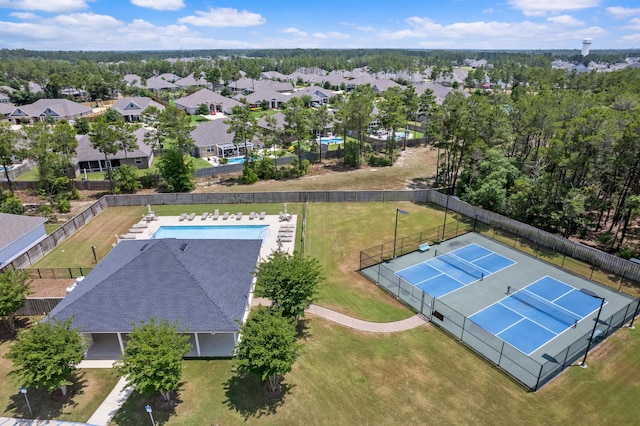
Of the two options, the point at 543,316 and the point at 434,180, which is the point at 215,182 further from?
the point at 543,316

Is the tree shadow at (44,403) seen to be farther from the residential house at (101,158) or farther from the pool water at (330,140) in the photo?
the pool water at (330,140)

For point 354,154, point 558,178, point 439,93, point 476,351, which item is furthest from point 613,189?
point 439,93

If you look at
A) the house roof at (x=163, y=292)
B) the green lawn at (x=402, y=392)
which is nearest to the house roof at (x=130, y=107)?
the house roof at (x=163, y=292)

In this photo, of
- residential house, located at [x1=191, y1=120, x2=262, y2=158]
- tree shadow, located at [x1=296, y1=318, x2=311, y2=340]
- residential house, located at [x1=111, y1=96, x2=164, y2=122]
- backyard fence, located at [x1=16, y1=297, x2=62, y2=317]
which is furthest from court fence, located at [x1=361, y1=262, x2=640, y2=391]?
residential house, located at [x1=111, y1=96, x2=164, y2=122]

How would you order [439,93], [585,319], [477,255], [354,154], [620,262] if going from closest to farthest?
[585,319], [620,262], [477,255], [354,154], [439,93]

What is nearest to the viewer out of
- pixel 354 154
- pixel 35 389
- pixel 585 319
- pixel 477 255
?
pixel 35 389

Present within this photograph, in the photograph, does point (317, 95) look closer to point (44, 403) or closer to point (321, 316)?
point (321, 316)

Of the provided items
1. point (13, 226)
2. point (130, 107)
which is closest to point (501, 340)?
point (13, 226)
